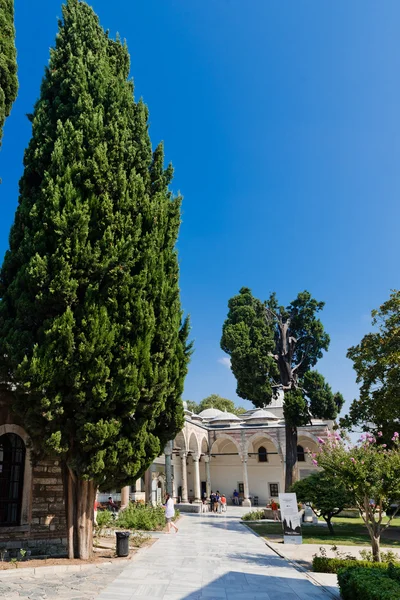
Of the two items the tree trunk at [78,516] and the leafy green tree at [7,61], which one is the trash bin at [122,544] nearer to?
the tree trunk at [78,516]

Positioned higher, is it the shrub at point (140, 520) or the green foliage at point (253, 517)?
the shrub at point (140, 520)

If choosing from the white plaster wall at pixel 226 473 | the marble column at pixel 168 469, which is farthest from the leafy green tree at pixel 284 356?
the white plaster wall at pixel 226 473

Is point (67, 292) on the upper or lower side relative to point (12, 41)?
lower

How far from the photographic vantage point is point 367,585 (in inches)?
211

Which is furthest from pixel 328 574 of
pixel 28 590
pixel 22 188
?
pixel 22 188

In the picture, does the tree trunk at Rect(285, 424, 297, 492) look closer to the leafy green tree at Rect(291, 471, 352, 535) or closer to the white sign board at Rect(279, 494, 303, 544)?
the leafy green tree at Rect(291, 471, 352, 535)

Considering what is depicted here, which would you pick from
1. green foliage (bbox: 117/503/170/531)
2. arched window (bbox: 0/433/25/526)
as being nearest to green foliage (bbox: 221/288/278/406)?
green foliage (bbox: 117/503/170/531)

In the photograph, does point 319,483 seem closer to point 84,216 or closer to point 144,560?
point 144,560

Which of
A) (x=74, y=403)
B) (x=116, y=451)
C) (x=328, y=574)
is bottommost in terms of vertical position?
(x=328, y=574)

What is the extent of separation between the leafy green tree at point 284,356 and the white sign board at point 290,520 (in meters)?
5.63

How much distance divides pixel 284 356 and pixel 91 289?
15085 mm

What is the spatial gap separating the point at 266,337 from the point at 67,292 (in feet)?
44.6

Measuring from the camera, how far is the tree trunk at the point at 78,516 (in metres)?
8.45

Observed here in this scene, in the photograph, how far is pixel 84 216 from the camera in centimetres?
863
